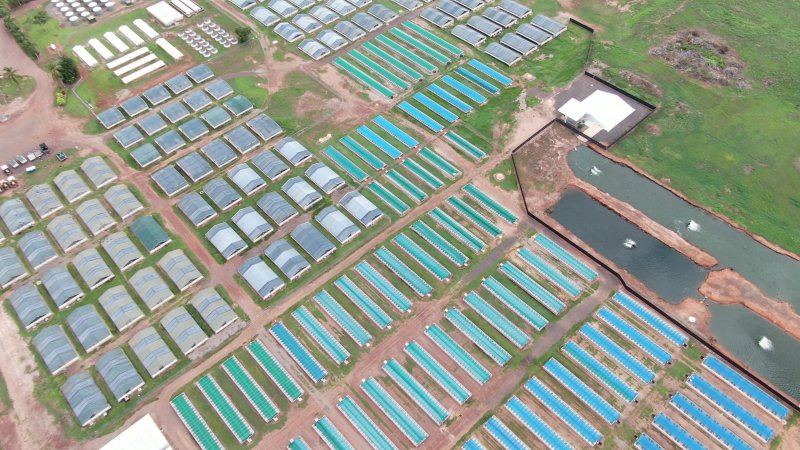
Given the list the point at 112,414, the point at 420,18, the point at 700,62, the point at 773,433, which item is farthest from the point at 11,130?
the point at 700,62

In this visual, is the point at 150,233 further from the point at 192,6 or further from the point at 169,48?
the point at 192,6

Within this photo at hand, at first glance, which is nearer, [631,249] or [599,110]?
[631,249]

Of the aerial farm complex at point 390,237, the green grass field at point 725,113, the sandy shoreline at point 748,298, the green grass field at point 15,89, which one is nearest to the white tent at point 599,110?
the aerial farm complex at point 390,237

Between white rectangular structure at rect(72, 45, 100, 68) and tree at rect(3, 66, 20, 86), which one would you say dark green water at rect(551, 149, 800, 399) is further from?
tree at rect(3, 66, 20, 86)

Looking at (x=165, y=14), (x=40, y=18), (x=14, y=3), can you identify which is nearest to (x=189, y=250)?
(x=165, y=14)

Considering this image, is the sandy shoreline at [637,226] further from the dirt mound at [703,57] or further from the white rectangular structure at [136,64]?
the white rectangular structure at [136,64]

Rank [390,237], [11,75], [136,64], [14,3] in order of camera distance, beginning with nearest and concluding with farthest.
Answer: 1. [390,237]
2. [11,75]
3. [136,64]
4. [14,3]

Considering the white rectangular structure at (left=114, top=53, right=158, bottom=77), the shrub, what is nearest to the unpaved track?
the shrub
